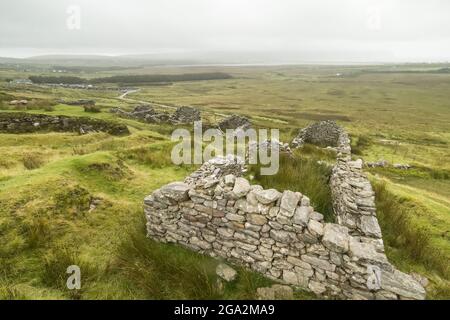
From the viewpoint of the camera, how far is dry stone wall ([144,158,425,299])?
5.00 metres

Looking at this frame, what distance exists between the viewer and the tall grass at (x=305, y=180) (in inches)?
342

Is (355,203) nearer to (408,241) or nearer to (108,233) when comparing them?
(408,241)

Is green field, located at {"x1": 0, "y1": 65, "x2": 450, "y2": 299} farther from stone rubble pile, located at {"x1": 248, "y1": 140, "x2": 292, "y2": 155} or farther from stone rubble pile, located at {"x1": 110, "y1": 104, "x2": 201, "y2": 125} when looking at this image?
stone rubble pile, located at {"x1": 110, "y1": 104, "x2": 201, "y2": 125}

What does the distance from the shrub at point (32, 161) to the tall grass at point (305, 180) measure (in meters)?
8.61

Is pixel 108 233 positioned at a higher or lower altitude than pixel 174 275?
lower

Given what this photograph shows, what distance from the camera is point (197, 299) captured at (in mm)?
5270

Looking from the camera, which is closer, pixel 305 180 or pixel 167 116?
pixel 305 180

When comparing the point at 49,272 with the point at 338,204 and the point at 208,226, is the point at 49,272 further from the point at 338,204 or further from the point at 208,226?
the point at 338,204

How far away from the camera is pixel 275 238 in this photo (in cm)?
571

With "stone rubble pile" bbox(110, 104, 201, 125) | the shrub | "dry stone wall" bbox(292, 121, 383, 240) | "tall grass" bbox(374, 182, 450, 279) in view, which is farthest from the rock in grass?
"stone rubble pile" bbox(110, 104, 201, 125)

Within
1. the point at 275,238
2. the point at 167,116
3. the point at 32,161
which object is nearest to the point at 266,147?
the point at 275,238

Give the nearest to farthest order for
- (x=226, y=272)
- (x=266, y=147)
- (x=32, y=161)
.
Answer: (x=226, y=272), (x=32, y=161), (x=266, y=147)

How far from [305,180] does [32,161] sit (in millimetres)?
10871
